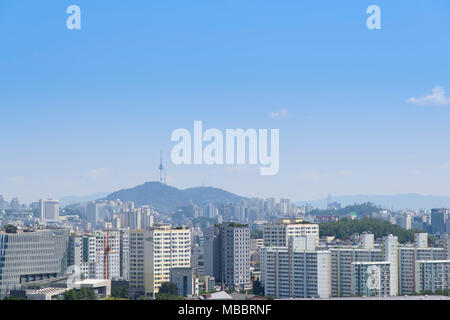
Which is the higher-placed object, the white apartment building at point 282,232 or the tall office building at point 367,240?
the white apartment building at point 282,232

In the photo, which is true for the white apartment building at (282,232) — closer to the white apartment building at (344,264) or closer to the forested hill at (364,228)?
the white apartment building at (344,264)

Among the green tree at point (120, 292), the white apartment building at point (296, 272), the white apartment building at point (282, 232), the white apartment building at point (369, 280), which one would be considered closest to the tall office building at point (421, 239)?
the white apartment building at point (282, 232)

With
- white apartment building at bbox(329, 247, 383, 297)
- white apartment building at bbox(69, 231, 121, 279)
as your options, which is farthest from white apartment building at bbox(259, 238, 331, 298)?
white apartment building at bbox(69, 231, 121, 279)

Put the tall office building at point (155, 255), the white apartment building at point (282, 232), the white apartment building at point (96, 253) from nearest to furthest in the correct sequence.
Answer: the tall office building at point (155, 255) → the white apartment building at point (96, 253) → the white apartment building at point (282, 232)

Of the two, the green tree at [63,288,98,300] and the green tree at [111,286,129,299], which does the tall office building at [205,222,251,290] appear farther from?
the green tree at [63,288,98,300]

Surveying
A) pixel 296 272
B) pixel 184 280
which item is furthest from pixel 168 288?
pixel 296 272

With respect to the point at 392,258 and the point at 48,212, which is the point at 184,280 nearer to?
the point at 48,212

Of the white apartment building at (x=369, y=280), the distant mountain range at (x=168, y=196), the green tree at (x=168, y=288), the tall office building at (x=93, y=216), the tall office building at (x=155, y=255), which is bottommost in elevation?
the white apartment building at (x=369, y=280)
